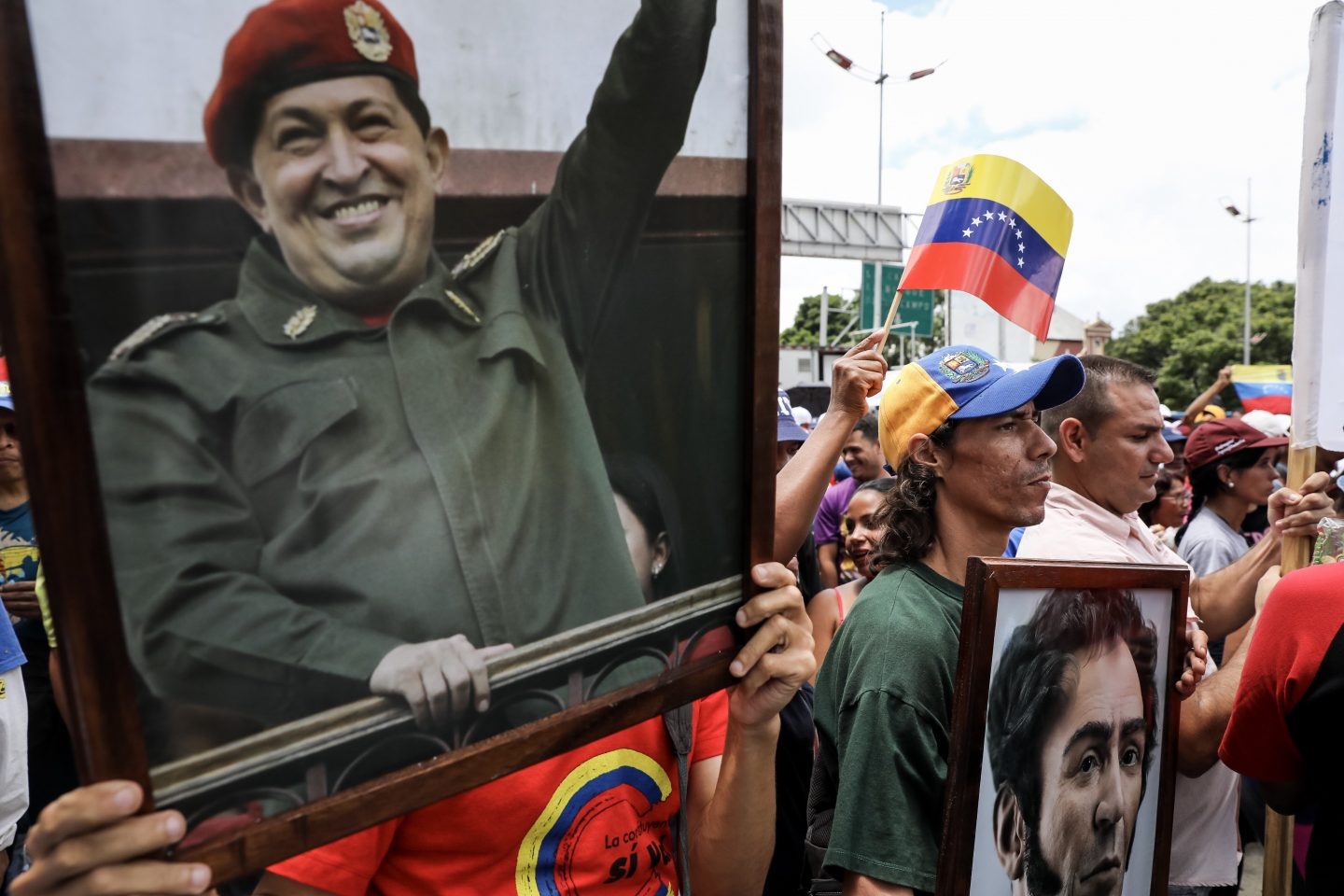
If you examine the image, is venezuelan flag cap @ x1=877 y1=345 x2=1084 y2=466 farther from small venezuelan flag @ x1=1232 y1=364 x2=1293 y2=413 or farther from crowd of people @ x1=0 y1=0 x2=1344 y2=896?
small venezuelan flag @ x1=1232 y1=364 x2=1293 y2=413

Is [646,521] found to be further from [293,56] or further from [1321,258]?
[1321,258]

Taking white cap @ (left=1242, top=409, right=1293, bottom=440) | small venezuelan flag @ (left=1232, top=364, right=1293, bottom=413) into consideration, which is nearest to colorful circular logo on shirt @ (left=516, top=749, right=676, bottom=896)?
white cap @ (left=1242, top=409, right=1293, bottom=440)

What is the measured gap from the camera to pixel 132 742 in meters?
0.79

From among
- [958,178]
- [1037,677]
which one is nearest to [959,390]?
[1037,677]

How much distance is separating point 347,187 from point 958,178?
2.59 meters

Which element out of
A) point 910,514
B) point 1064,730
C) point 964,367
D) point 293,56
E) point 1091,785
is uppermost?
point 293,56

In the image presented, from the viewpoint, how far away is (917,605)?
6.57 feet

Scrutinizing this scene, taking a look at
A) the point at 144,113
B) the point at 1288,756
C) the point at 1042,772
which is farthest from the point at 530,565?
the point at 1288,756

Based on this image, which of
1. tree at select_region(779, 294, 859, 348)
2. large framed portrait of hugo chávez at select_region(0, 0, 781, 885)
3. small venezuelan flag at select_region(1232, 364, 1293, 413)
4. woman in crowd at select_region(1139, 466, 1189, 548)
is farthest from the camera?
tree at select_region(779, 294, 859, 348)

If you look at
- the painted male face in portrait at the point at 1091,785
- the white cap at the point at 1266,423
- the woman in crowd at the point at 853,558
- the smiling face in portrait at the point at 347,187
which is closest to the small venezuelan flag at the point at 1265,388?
the white cap at the point at 1266,423

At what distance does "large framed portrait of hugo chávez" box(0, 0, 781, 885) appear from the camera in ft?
2.48

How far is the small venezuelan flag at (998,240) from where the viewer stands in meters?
3.03

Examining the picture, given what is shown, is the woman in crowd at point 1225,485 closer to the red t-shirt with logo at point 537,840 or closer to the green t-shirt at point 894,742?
the green t-shirt at point 894,742

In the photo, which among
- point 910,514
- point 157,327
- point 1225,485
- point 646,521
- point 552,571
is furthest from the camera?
point 1225,485
